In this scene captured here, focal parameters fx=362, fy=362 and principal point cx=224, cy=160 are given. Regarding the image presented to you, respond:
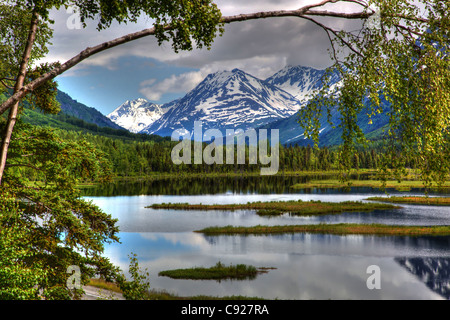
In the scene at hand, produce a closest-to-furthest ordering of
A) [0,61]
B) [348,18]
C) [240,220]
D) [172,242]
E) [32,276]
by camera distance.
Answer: [348,18], [32,276], [0,61], [172,242], [240,220]

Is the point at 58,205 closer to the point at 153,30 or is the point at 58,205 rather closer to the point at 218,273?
the point at 153,30

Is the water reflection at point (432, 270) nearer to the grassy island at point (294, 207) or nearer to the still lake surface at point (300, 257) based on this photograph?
the still lake surface at point (300, 257)

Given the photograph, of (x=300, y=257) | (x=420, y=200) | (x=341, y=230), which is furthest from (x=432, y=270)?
(x=420, y=200)

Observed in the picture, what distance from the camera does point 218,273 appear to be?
3734 cm

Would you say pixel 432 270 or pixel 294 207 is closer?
pixel 432 270

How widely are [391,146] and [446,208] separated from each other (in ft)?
269

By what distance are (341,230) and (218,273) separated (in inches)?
1059

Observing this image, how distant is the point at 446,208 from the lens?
77812 mm

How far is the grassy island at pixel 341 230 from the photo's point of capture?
179ft

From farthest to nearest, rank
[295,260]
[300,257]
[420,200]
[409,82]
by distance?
[420,200]
[300,257]
[295,260]
[409,82]
